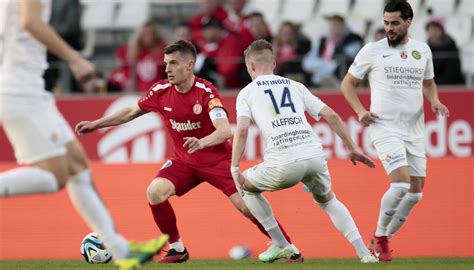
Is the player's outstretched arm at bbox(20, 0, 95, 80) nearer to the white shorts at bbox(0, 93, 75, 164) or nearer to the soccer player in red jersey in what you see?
the white shorts at bbox(0, 93, 75, 164)

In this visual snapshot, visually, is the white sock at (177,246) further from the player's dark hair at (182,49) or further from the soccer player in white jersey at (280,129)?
the player's dark hair at (182,49)

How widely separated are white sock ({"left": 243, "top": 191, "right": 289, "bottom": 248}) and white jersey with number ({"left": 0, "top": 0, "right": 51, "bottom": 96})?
2.82 metres

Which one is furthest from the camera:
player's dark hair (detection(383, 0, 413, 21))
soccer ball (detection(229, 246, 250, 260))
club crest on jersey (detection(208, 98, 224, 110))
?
soccer ball (detection(229, 246, 250, 260))

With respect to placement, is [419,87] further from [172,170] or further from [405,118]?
[172,170]

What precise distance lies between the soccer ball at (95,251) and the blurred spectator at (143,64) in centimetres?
577

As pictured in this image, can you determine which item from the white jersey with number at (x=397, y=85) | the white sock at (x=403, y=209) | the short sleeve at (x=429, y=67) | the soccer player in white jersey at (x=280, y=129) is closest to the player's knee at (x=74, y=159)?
the soccer player in white jersey at (x=280, y=129)

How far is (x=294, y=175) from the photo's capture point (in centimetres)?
886

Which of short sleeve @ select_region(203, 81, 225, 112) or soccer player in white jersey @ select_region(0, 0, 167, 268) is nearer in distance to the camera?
soccer player in white jersey @ select_region(0, 0, 167, 268)

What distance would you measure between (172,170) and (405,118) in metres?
2.09

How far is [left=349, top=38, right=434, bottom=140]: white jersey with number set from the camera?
970cm

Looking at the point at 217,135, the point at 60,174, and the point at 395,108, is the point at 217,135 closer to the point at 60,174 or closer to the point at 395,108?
the point at 395,108

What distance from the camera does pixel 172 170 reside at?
986cm

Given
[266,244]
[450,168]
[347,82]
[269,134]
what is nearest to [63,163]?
[269,134]

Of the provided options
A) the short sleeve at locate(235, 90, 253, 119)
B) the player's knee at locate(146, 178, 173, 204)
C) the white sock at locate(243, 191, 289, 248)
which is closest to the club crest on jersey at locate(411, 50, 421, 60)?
the short sleeve at locate(235, 90, 253, 119)
